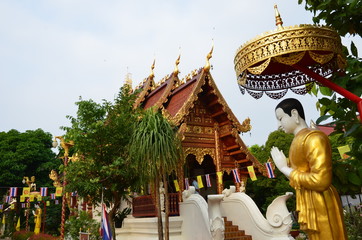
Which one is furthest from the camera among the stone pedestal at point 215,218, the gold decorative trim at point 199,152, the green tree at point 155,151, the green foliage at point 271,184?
the green foliage at point 271,184

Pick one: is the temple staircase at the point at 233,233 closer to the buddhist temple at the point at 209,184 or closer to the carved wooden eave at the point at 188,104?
the buddhist temple at the point at 209,184

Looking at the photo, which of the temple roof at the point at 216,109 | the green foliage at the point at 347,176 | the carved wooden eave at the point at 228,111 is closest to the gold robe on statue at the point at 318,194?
the green foliage at the point at 347,176

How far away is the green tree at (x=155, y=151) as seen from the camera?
323 inches

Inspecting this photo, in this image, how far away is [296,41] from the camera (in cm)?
330

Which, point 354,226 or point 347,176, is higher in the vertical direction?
point 347,176

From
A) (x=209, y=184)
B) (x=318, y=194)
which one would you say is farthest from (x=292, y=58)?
(x=209, y=184)

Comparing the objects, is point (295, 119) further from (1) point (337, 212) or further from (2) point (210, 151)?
(2) point (210, 151)

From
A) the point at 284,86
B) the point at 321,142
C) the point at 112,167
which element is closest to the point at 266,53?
the point at 321,142

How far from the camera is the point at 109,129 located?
9.09m

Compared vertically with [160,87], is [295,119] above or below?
below

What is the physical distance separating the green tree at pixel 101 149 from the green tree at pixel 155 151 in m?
0.51

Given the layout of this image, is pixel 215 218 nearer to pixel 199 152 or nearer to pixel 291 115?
pixel 199 152

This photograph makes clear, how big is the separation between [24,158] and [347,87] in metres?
29.4

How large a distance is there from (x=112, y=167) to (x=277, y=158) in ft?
20.4
